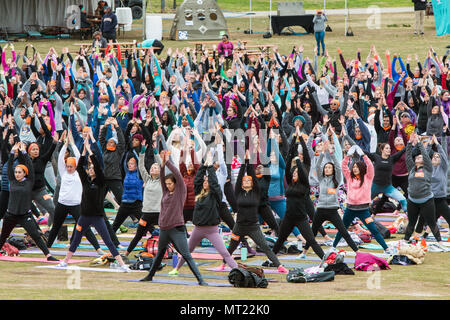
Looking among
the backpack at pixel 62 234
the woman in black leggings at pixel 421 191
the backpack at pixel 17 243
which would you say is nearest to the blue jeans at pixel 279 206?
the woman in black leggings at pixel 421 191

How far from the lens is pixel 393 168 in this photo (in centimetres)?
1692

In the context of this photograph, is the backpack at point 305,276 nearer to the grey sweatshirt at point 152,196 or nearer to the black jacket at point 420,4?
the grey sweatshirt at point 152,196

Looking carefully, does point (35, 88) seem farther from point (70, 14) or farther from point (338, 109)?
point (70, 14)

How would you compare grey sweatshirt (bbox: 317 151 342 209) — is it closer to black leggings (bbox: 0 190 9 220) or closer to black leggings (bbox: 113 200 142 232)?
black leggings (bbox: 113 200 142 232)

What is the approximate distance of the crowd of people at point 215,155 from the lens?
13.4m

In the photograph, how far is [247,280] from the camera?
39.5 ft

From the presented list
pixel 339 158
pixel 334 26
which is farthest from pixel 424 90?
pixel 334 26

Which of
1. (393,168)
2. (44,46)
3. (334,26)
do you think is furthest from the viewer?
(334,26)

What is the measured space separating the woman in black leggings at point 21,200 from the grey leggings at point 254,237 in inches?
113

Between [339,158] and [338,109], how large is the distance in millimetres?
4577

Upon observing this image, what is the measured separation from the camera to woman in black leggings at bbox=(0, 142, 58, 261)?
547 inches

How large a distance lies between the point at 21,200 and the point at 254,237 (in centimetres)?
364


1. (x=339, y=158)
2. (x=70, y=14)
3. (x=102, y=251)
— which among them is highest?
(x=70, y=14)

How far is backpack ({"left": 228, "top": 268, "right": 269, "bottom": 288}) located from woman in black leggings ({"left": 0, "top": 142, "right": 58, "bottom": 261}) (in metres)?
3.35
